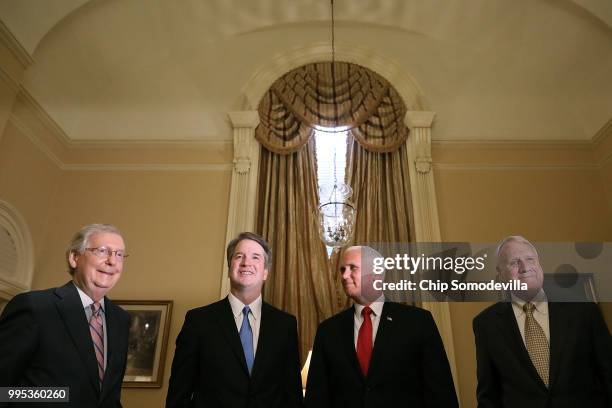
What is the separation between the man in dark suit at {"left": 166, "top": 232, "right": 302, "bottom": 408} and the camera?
1877 mm

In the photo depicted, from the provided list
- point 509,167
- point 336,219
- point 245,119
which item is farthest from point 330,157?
point 509,167

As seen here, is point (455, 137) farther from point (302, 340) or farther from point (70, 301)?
point (70, 301)

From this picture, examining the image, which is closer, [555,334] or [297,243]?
[555,334]

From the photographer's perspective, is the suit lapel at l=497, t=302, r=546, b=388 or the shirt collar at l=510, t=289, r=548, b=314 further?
the shirt collar at l=510, t=289, r=548, b=314

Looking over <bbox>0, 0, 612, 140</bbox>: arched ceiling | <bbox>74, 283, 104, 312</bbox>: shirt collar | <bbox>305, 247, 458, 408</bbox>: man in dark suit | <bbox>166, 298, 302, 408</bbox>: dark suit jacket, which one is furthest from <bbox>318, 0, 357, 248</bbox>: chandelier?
<bbox>0, 0, 612, 140</bbox>: arched ceiling

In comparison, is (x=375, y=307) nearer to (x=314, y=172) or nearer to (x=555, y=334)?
(x=555, y=334)

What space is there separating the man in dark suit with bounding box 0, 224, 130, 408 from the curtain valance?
319 cm

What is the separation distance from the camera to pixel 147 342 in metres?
4.18

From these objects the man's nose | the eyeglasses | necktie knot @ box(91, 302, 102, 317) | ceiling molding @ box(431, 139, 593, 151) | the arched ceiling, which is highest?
the arched ceiling

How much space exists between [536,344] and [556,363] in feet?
0.34

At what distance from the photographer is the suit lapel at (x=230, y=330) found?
1.92m

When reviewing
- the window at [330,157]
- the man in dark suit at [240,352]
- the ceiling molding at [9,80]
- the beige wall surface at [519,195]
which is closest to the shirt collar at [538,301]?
→ the man in dark suit at [240,352]

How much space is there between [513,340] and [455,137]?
3538 mm

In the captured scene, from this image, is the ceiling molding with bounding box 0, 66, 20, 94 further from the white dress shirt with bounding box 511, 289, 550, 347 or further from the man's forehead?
the white dress shirt with bounding box 511, 289, 550, 347
